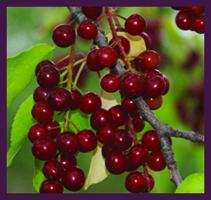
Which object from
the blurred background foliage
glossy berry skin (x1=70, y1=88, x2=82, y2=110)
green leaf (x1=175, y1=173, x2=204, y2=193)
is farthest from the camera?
the blurred background foliage

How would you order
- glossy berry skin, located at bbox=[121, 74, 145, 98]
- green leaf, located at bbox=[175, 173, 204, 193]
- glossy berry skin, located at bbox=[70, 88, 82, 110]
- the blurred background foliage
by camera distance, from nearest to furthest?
1. green leaf, located at bbox=[175, 173, 204, 193]
2. glossy berry skin, located at bbox=[121, 74, 145, 98]
3. glossy berry skin, located at bbox=[70, 88, 82, 110]
4. the blurred background foliage

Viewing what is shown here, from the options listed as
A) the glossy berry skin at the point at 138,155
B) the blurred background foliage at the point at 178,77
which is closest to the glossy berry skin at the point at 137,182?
the glossy berry skin at the point at 138,155

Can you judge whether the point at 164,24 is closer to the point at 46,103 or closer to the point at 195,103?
the point at 195,103

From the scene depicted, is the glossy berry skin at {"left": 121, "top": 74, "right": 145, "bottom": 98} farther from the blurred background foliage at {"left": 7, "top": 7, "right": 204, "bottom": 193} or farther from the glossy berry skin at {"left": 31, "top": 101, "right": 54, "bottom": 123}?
the blurred background foliage at {"left": 7, "top": 7, "right": 204, "bottom": 193}

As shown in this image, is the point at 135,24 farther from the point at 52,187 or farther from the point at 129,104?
the point at 52,187

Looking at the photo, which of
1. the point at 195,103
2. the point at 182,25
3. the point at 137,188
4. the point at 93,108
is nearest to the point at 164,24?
the point at 195,103

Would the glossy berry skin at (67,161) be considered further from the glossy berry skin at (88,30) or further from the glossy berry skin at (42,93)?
the glossy berry skin at (88,30)

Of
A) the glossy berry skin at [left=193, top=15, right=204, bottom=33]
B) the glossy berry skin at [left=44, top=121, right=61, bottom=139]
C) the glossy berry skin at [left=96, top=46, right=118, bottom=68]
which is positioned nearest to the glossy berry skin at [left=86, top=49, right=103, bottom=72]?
the glossy berry skin at [left=96, top=46, right=118, bottom=68]
